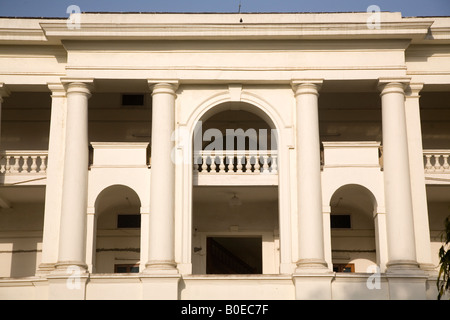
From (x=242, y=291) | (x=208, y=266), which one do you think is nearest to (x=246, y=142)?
(x=208, y=266)

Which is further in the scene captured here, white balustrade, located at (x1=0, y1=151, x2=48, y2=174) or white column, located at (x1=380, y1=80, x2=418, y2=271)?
white balustrade, located at (x1=0, y1=151, x2=48, y2=174)

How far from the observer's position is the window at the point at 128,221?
33.0 meters

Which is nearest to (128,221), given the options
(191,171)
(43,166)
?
(43,166)

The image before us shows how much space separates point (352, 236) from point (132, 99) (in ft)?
31.6

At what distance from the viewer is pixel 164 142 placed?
93.8 feet

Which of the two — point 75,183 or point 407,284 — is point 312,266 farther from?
point 75,183

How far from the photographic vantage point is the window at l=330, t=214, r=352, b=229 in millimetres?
33344

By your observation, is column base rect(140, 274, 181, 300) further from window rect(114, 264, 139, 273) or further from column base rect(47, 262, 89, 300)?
window rect(114, 264, 139, 273)

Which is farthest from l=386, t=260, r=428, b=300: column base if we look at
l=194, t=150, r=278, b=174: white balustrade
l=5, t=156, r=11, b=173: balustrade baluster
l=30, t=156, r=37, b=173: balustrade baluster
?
l=5, t=156, r=11, b=173: balustrade baluster

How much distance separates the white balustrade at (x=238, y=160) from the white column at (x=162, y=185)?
1.47 metres

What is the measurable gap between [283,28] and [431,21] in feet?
15.5

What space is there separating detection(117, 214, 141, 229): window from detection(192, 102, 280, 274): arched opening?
6.81ft

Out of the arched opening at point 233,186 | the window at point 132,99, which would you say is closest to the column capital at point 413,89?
the arched opening at point 233,186

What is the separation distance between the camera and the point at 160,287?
27000 millimetres
